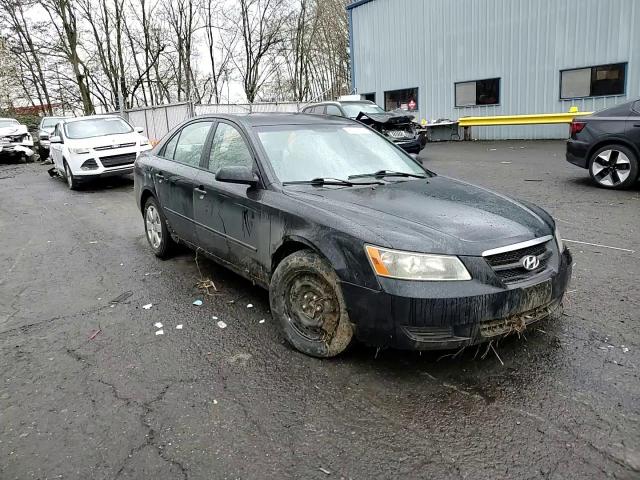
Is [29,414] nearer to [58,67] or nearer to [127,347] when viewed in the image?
[127,347]

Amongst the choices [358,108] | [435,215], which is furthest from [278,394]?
[358,108]

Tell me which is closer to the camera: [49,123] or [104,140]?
[104,140]

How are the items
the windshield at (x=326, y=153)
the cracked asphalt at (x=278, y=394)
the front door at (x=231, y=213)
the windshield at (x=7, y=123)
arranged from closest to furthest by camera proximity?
the cracked asphalt at (x=278, y=394) < the front door at (x=231, y=213) < the windshield at (x=326, y=153) < the windshield at (x=7, y=123)

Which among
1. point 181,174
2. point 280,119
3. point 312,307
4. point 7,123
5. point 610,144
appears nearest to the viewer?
point 312,307

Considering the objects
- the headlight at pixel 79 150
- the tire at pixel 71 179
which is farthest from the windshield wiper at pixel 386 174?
the tire at pixel 71 179

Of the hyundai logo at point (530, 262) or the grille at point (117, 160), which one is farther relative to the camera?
the grille at point (117, 160)

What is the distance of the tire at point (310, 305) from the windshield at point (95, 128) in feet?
33.6

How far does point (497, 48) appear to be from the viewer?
61.4 feet

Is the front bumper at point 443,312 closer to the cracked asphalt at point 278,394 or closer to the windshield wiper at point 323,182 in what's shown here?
the cracked asphalt at point 278,394

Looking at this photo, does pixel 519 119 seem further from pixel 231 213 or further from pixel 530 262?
pixel 530 262

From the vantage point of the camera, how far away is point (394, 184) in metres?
3.92

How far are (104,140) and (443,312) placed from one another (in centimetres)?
1075

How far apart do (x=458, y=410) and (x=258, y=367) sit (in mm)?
1274

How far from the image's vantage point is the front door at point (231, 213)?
385 centimetres
